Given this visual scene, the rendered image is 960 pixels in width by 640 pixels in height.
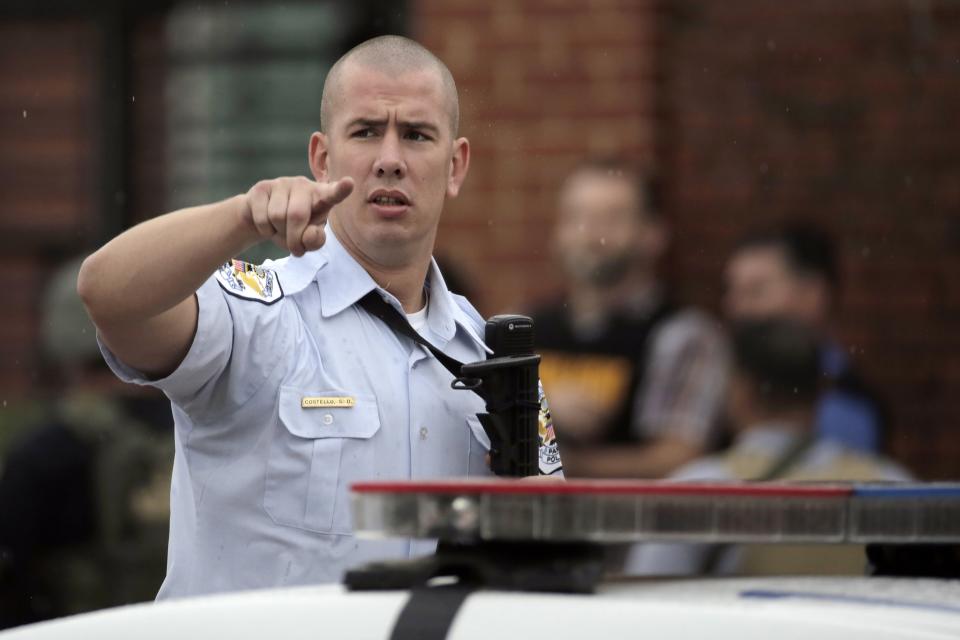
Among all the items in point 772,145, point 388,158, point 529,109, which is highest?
point 529,109

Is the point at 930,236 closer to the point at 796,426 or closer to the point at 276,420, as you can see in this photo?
the point at 796,426

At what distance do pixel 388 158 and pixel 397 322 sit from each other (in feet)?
0.98

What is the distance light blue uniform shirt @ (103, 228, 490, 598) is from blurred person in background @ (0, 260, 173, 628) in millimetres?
3090

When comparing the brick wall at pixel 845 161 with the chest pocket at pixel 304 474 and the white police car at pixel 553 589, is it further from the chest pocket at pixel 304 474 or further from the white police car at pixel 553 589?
the white police car at pixel 553 589

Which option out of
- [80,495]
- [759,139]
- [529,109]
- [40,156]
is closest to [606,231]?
[529,109]

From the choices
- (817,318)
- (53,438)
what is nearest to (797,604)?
(817,318)

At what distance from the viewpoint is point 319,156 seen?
356 centimetres

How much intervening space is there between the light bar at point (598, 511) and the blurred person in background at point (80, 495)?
415 cm

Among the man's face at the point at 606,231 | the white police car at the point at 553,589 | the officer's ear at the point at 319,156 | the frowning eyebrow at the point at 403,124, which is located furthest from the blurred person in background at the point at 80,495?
the white police car at the point at 553,589

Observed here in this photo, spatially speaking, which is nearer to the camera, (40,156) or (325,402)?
(325,402)

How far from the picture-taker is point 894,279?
7.17 metres

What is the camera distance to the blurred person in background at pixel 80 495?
20.2 feet

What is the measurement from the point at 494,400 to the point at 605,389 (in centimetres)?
303

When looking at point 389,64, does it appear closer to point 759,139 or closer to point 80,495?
point 80,495
